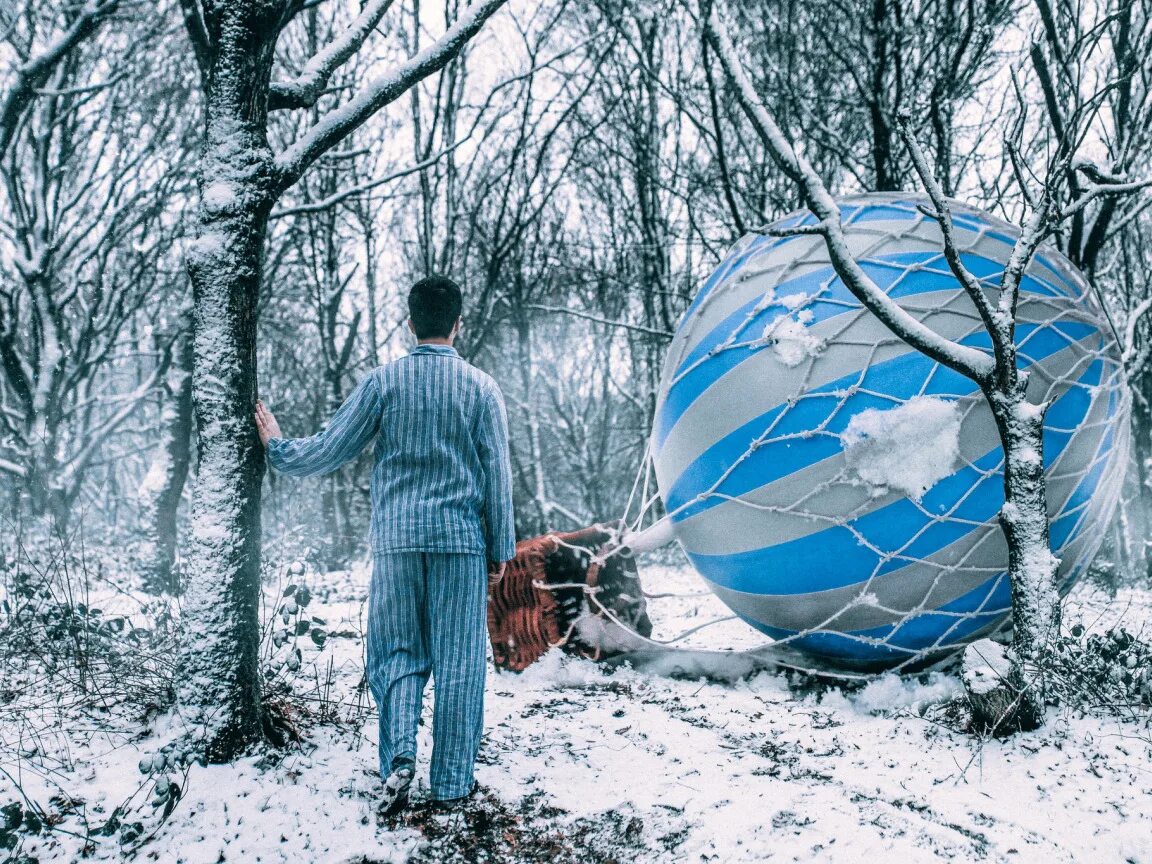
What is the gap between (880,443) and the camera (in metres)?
2.58

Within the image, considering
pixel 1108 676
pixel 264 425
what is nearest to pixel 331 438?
pixel 264 425

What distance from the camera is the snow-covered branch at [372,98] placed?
7.98ft

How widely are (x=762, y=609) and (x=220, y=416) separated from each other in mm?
2233

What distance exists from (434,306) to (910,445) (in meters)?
1.78

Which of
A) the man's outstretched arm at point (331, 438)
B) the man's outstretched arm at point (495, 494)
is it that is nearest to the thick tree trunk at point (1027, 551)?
the man's outstretched arm at point (495, 494)

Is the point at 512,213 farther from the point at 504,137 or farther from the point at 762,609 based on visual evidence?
the point at 762,609

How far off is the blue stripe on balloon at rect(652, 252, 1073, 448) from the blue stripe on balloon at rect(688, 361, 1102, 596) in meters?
0.62

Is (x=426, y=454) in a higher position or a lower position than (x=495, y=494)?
higher

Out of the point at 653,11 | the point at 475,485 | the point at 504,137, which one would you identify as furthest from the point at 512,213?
the point at 475,485

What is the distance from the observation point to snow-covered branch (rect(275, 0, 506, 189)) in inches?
95.7

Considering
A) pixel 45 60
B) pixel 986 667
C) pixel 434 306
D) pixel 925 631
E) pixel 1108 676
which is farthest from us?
pixel 45 60

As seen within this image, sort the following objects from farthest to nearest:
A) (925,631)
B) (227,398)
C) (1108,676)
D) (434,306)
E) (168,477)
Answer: (168,477), (925,631), (1108,676), (434,306), (227,398)

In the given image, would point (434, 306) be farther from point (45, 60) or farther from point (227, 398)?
→ point (45, 60)

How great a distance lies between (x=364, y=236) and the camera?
33.1 feet
